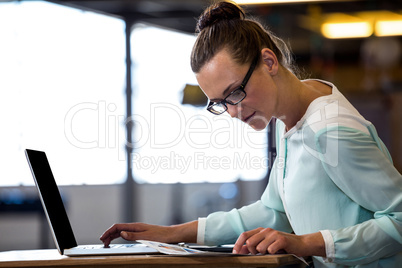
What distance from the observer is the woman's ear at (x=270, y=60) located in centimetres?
133

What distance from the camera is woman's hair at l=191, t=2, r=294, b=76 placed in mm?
1312

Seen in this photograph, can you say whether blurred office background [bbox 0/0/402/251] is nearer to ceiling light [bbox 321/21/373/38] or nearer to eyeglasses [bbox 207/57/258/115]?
ceiling light [bbox 321/21/373/38]

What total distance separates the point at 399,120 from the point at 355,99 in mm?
692

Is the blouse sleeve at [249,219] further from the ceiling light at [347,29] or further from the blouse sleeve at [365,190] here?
the ceiling light at [347,29]

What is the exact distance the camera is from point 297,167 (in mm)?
1294

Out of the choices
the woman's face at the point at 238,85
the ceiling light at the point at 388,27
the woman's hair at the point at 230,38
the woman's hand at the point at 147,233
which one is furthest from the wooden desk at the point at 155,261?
the ceiling light at the point at 388,27

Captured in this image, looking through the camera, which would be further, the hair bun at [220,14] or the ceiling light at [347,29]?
the ceiling light at [347,29]

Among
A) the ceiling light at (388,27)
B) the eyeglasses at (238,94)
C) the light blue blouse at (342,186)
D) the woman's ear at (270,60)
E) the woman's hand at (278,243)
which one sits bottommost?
the woman's hand at (278,243)

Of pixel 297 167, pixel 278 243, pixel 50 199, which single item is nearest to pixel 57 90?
pixel 50 199

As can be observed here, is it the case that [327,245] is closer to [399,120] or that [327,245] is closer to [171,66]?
[171,66]

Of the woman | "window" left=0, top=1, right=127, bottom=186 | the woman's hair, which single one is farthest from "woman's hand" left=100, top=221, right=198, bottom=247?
"window" left=0, top=1, right=127, bottom=186

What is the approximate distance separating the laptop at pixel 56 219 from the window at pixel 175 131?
14.4 ft

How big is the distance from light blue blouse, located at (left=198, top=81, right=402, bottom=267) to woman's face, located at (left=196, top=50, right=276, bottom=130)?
94 mm

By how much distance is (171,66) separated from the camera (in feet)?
20.1
